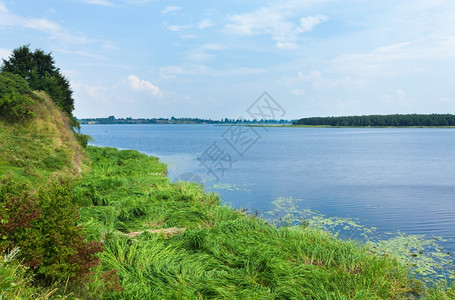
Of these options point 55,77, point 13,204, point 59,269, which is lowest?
point 59,269

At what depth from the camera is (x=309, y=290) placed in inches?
198

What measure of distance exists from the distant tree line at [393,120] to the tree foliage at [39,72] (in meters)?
127

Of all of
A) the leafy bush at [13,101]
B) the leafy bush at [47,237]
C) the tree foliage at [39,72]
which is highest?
the tree foliage at [39,72]

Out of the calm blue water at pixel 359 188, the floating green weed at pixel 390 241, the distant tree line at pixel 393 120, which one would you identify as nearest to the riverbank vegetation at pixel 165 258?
the floating green weed at pixel 390 241

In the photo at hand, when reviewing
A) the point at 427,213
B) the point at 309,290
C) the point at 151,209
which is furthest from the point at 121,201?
the point at 427,213

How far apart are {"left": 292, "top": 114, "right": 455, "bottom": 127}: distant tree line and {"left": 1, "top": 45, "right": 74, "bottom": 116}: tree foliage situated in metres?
127

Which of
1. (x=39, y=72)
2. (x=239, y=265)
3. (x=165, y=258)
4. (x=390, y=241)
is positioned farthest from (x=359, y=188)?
(x=39, y=72)

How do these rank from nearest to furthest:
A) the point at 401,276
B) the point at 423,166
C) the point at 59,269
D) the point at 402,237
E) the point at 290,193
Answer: the point at 59,269 → the point at 401,276 → the point at 402,237 → the point at 290,193 → the point at 423,166

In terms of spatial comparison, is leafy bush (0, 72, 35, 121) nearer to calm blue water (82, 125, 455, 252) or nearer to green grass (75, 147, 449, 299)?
calm blue water (82, 125, 455, 252)

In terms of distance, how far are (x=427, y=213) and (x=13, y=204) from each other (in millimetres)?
12815

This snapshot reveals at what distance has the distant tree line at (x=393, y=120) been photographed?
384 ft

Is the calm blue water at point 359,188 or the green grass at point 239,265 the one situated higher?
the green grass at point 239,265

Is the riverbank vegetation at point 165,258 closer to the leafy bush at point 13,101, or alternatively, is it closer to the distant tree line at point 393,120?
the leafy bush at point 13,101

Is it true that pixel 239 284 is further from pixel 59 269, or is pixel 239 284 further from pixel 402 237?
pixel 402 237
